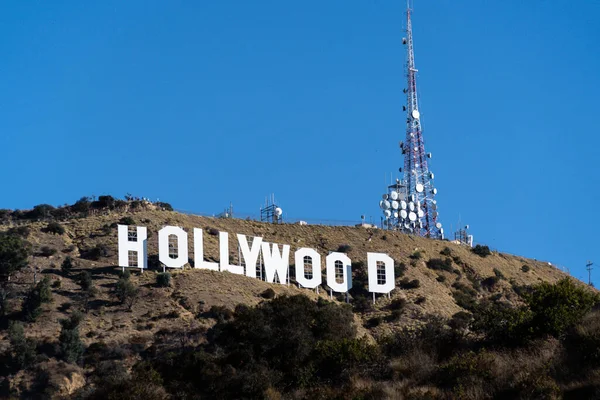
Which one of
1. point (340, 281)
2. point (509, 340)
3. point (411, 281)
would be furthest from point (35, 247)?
point (509, 340)

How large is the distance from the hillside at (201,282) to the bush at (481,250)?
613mm

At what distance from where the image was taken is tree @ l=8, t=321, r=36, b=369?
2357 inches

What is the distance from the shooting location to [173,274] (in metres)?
73.6

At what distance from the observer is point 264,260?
76438 mm

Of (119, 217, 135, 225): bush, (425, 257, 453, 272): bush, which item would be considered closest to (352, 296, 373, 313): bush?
(425, 257, 453, 272): bush

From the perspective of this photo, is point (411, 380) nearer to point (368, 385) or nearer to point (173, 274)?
point (368, 385)

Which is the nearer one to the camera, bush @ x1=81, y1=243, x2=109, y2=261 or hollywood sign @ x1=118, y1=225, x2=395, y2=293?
hollywood sign @ x1=118, y1=225, x2=395, y2=293

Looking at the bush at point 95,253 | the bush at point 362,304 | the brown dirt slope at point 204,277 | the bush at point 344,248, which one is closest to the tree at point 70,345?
the brown dirt slope at point 204,277

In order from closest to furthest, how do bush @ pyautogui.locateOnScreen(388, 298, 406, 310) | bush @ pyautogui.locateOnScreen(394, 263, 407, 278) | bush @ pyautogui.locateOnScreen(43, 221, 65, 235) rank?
1. bush @ pyautogui.locateOnScreen(388, 298, 406, 310)
2. bush @ pyautogui.locateOnScreen(43, 221, 65, 235)
3. bush @ pyautogui.locateOnScreen(394, 263, 407, 278)

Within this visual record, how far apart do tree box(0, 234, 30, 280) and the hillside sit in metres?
0.71

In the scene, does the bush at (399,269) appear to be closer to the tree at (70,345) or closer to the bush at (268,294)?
the bush at (268,294)

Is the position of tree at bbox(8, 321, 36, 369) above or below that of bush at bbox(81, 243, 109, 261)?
below

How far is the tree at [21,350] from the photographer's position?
59875 mm

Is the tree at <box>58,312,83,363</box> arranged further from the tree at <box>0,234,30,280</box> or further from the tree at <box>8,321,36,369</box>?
the tree at <box>0,234,30,280</box>
